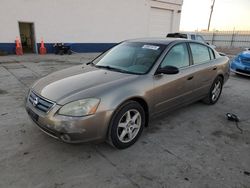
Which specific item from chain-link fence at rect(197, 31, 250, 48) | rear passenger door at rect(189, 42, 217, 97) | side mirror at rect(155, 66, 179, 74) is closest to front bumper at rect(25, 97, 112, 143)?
side mirror at rect(155, 66, 179, 74)

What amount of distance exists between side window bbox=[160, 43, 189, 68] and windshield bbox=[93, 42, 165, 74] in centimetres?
16

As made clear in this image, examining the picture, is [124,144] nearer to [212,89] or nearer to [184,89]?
[184,89]

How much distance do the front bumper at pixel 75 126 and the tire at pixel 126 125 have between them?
0.15 m

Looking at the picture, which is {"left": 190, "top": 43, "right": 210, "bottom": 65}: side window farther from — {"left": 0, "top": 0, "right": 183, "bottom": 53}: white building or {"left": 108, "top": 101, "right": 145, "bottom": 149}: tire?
{"left": 0, "top": 0, "right": 183, "bottom": 53}: white building

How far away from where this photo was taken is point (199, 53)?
14.1 feet

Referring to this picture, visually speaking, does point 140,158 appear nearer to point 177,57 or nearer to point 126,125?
point 126,125

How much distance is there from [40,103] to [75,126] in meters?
0.64

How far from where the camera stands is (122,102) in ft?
8.91

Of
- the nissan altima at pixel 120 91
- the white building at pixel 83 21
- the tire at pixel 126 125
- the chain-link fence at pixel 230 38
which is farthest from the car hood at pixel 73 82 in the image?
the chain-link fence at pixel 230 38

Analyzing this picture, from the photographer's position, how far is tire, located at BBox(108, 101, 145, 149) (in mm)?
2724

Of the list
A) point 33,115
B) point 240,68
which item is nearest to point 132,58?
point 33,115

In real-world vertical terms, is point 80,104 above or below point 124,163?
above

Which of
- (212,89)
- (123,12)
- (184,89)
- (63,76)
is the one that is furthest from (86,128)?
(123,12)

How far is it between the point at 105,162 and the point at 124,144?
39 centimetres
